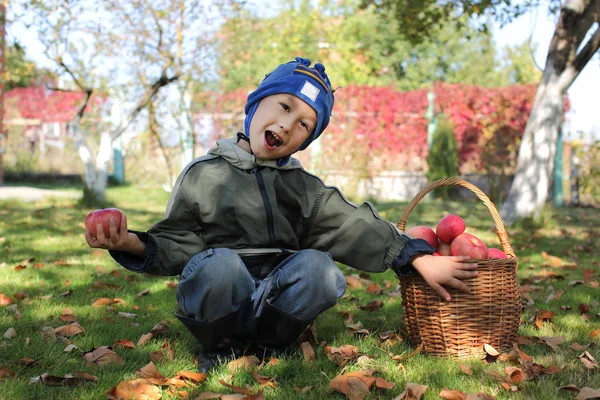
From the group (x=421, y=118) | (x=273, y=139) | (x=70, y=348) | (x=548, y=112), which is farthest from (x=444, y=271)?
(x=421, y=118)

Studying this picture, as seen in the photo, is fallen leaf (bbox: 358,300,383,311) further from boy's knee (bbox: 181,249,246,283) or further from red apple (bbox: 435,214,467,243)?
boy's knee (bbox: 181,249,246,283)

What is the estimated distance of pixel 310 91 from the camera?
8.63 ft

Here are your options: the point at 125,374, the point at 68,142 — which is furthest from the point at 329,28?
the point at 125,374

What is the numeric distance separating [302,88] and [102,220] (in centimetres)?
98

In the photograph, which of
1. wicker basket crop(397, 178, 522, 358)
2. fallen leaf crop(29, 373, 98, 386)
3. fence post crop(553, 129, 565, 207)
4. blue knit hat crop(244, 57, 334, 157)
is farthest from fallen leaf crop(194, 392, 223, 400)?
fence post crop(553, 129, 565, 207)

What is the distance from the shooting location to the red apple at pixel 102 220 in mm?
2250

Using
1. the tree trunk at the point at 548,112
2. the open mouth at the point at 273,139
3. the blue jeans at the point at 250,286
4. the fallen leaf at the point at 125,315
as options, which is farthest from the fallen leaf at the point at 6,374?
the tree trunk at the point at 548,112

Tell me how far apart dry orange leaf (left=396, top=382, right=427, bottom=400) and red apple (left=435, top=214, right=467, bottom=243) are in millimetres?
832

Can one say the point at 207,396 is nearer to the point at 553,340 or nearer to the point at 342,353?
the point at 342,353

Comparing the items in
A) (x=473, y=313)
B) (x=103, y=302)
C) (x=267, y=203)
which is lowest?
(x=103, y=302)

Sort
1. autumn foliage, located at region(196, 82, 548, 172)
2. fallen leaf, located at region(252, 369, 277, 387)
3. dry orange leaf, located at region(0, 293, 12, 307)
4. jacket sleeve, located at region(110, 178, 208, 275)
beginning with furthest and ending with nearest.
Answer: autumn foliage, located at region(196, 82, 548, 172)
dry orange leaf, located at region(0, 293, 12, 307)
jacket sleeve, located at region(110, 178, 208, 275)
fallen leaf, located at region(252, 369, 277, 387)

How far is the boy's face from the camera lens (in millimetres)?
2615

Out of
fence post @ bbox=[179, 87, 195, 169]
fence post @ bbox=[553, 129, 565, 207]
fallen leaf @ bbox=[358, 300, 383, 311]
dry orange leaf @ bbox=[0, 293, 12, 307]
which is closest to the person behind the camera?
dry orange leaf @ bbox=[0, 293, 12, 307]

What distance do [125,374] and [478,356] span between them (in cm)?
145
